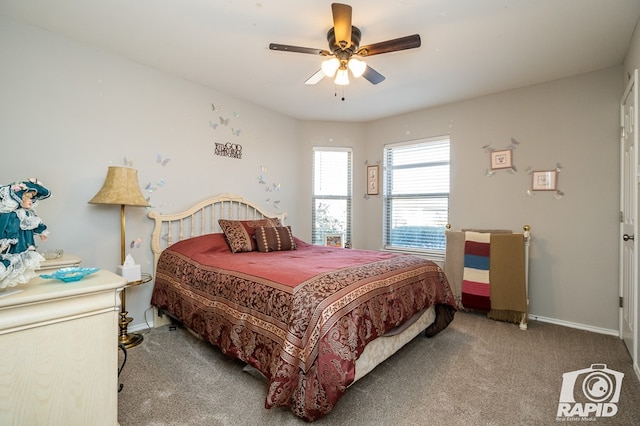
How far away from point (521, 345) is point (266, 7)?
3372 mm

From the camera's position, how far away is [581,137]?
9.95 ft

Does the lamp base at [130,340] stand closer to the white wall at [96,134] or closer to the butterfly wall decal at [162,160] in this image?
A: the white wall at [96,134]

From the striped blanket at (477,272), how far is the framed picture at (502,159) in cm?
82

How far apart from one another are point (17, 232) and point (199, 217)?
237 centimetres

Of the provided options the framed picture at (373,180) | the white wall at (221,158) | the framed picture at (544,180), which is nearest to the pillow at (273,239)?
the white wall at (221,158)

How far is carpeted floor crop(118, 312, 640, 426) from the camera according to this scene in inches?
65.6

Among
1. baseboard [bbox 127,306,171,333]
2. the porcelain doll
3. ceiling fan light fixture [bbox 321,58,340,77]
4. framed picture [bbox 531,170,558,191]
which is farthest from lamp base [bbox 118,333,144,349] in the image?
framed picture [bbox 531,170,558,191]

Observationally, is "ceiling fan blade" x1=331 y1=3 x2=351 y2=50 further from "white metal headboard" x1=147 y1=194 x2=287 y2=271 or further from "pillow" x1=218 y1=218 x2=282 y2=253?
"white metal headboard" x1=147 y1=194 x2=287 y2=271

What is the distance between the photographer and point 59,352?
1.03 metres

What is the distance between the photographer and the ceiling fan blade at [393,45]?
6.35 feet

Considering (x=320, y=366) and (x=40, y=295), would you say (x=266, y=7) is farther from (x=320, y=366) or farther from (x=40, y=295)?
(x=320, y=366)

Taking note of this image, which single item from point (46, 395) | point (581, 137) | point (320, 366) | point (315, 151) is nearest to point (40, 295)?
point (46, 395)

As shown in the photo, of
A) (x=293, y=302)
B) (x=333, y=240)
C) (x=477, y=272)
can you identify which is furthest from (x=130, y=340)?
(x=477, y=272)

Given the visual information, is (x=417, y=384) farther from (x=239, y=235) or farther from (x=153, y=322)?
(x=153, y=322)
